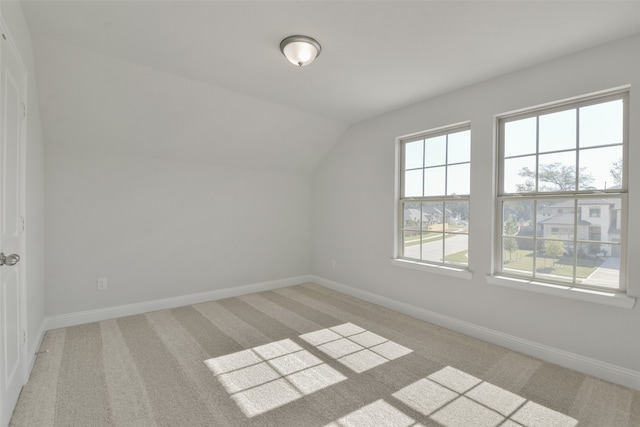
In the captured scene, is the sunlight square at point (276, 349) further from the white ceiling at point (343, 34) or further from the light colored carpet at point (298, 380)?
the white ceiling at point (343, 34)

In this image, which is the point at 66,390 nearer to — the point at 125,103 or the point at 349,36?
the point at 125,103

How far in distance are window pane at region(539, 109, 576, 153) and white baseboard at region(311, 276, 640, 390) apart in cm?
170

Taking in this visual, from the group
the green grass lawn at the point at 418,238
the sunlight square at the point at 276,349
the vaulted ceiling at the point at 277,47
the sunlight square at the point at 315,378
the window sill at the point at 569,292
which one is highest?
the vaulted ceiling at the point at 277,47

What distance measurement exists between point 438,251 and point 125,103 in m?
3.62

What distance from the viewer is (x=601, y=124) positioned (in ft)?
7.82

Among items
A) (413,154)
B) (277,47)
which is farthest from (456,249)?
(277,47)

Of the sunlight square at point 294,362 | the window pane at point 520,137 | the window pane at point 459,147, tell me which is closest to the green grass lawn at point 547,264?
the window pane at point 520,137

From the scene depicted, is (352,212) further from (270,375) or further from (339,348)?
(270,375)

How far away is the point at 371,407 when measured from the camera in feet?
6.43

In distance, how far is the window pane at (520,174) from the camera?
8.98 feet

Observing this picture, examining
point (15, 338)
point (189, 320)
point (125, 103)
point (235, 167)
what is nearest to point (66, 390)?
point (15, 338)

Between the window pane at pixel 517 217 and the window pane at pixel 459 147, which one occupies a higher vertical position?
the window pane at pixel 459 147

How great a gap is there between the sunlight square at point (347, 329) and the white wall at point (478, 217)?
79 centimetres

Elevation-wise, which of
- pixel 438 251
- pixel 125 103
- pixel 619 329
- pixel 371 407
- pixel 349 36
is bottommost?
pixel 371 407
